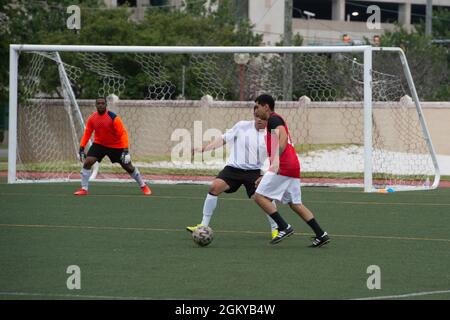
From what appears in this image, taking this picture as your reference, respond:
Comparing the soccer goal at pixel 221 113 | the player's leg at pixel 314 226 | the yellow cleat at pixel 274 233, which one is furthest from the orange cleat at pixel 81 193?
the player's leg at pixel 314 226

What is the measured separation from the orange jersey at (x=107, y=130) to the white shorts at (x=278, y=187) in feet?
28.1

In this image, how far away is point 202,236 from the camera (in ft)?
44.2

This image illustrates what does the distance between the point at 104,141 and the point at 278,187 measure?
8866mm

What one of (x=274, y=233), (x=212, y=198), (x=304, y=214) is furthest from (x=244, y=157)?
(x=304, y=214)

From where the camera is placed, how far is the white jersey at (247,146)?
1472cm

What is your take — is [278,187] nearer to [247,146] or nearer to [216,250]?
[216,250]

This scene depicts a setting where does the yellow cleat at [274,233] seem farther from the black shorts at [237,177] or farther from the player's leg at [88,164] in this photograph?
the player's leg at [88,164]

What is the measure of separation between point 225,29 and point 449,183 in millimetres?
28030

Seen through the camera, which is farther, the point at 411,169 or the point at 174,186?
the point at 411,169

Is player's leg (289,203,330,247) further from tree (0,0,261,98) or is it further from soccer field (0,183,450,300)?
tree (0,0,261,98)

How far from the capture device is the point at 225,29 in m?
53.8

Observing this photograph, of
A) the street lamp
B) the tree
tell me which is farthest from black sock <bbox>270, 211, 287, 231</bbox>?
the tree

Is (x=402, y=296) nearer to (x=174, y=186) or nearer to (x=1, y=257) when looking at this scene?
(x=1, y=257)
